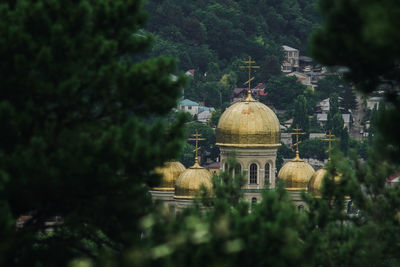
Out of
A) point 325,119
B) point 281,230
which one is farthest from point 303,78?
point 281,230

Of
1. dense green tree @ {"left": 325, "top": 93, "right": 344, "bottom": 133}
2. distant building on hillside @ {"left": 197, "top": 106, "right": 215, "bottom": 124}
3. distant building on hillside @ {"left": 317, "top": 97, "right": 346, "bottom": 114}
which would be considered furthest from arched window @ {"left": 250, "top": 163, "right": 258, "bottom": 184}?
distant building on hillside @ {"left": 317, "top": 97, "right": 346, "bottom": 114}

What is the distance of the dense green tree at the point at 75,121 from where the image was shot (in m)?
24.7

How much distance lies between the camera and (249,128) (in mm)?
57125

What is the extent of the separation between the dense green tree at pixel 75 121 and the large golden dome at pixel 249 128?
30.3 metres

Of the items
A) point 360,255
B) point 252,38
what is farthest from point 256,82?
point 360,255

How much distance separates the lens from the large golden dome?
2253 inches

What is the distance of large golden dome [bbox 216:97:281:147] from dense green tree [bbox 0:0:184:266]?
30.3m

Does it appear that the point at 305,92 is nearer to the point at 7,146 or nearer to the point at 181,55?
the point at 181,55

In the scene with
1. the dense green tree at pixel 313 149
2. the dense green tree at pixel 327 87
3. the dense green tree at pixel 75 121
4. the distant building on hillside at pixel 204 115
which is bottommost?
the dense green tree at pixel 75 121

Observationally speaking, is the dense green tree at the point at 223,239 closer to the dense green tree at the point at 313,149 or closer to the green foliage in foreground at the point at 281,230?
the green foliage in foreground at the point at 281,230

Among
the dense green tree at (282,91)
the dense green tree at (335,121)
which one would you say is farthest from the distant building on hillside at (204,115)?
the dense green tree at (335,121)

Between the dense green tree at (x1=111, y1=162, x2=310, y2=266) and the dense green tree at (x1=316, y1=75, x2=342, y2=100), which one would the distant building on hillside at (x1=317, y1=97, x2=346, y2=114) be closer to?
the dense green tree at (x1=316, y1=75, x2=342, y2=100)

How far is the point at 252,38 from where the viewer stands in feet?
630

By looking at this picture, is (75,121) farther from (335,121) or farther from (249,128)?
(335,121)
